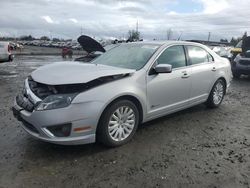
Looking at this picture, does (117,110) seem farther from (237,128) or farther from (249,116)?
(249,116)

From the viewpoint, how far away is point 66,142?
13.4 ft

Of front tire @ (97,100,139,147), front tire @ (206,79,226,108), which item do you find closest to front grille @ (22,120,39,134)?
front tire @ (97,100,139,147)

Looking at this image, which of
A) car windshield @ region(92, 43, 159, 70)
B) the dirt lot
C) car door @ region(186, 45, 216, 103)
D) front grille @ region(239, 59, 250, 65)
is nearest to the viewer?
the dirt lot

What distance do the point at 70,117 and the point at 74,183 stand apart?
89 cm

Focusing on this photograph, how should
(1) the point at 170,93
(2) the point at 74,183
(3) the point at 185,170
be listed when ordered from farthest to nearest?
(1) the point at 170,93 < (3) the point at 185,170 < (2) the point at 74,183

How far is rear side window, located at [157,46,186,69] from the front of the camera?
211 inches

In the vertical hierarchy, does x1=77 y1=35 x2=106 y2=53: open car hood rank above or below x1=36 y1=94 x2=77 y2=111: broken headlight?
above

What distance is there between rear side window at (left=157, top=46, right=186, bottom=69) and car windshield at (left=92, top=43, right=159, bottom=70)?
199 millimetres

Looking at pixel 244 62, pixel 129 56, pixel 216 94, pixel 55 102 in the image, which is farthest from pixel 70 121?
pixel 244 62

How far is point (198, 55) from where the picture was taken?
6.26 metres

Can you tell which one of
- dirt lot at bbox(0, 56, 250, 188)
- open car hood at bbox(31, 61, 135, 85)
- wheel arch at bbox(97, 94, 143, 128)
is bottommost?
Result: dirt lot at bbox(0, 56, 250, 188)

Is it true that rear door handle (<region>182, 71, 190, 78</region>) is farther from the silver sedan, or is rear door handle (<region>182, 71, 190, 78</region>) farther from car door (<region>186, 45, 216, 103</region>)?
car door (<region>186, 45, 216, 103</region>)

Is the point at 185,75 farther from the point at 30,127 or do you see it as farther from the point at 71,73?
the point at 30,127

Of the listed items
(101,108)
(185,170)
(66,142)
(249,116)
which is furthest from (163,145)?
(249,116)
